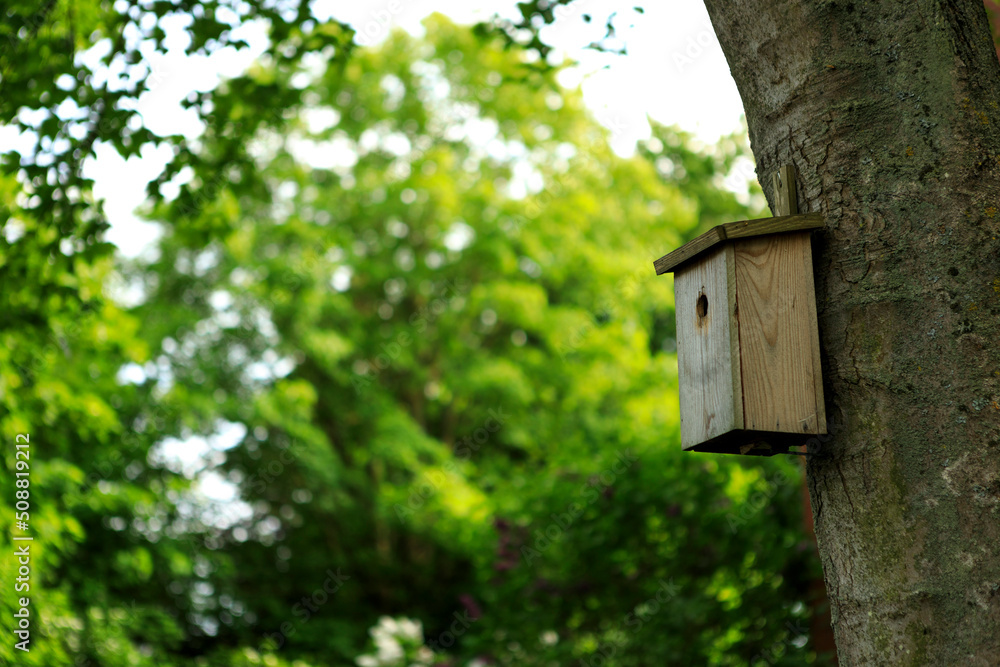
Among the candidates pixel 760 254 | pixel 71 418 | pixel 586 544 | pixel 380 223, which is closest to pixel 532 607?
pixel 586 544

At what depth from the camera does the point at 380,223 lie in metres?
13.2

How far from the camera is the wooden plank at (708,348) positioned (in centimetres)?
212

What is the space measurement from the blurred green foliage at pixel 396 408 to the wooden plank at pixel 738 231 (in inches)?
162

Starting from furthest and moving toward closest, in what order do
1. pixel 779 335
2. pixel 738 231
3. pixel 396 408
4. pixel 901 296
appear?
pixel 396 408
pixel 738 231
pixel 779 335
pixel 901 296

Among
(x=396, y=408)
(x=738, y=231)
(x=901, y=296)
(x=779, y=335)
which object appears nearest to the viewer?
(x=901, y=296)

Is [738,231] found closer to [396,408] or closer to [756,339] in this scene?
[756,339]

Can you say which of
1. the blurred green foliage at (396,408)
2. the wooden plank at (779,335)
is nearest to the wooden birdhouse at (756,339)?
the wooden plank at (779,335)

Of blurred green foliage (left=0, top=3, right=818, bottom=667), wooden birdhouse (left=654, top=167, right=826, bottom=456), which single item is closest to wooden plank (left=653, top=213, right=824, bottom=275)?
wooden birdhouse (left=654, top=167, right=826, bottom=456)

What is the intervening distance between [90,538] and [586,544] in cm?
628

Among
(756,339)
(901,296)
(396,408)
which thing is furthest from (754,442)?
(396,408)

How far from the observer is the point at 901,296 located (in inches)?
72.2

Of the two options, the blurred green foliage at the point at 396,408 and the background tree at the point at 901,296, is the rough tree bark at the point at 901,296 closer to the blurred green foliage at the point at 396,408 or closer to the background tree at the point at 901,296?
the background tree at the point at 901,296

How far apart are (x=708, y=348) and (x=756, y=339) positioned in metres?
0.17

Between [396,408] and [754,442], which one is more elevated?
[396,408]
